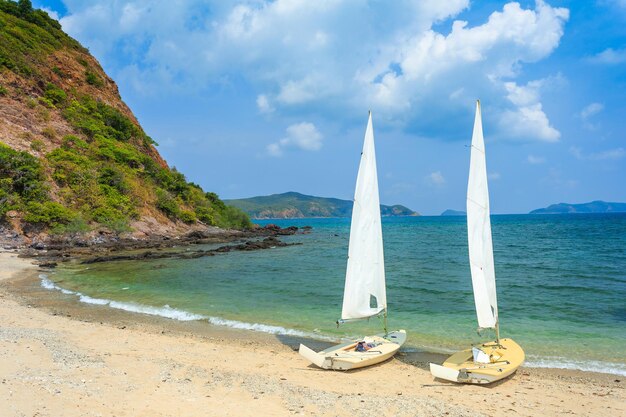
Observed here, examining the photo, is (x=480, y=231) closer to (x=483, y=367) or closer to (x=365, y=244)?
(x=365, y=244)

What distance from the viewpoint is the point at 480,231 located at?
11.0 metres

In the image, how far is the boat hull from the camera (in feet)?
33.3

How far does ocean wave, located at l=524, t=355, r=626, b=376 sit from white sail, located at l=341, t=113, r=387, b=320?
4.92 meters

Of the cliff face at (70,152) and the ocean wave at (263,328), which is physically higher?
the cliff face at (70,152)

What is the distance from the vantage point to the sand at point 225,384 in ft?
26.5

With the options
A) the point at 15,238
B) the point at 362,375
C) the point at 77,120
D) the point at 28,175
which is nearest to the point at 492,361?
the point at 362,375

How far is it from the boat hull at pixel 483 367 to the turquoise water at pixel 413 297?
1.34 m

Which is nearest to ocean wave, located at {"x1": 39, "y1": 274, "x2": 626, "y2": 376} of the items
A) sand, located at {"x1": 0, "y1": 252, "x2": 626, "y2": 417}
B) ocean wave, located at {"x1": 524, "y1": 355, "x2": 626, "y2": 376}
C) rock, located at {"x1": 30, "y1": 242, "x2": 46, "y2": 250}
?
ocean wave, located at {"x1": 524, "y1": 355, "x2": 626, "y2": 376}

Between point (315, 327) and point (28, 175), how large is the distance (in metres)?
38.0

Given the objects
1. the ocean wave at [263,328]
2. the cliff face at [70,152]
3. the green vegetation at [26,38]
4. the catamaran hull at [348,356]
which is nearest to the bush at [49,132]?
the cliff face at [70,152]

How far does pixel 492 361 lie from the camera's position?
1089cm

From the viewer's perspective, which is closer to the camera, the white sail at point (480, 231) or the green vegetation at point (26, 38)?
the white sail at point (480, 231)

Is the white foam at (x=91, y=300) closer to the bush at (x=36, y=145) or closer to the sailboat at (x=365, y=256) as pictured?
the sailboat at (x=365, y=256)

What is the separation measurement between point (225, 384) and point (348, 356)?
3557 millimetres
